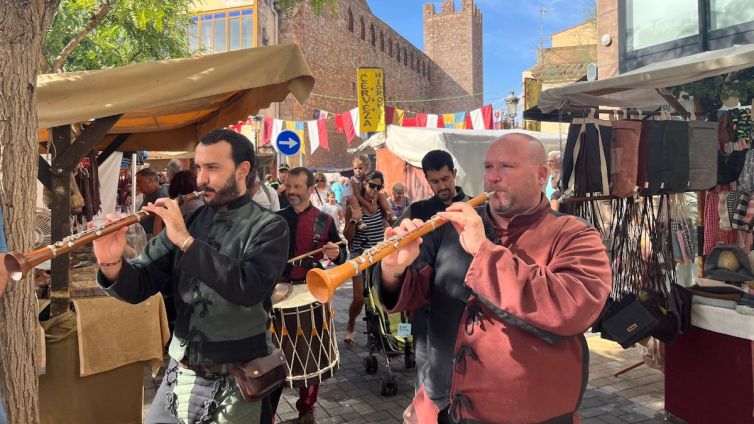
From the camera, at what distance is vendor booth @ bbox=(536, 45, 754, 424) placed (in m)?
3.75

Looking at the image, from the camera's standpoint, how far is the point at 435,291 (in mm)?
2256

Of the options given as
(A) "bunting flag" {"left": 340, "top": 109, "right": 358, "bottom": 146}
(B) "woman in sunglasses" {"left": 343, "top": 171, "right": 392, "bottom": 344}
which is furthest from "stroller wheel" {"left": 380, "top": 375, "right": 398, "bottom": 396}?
(A) "bunting flag" {"left": 340, "top": 109, "right": 358, "bottom": 146}

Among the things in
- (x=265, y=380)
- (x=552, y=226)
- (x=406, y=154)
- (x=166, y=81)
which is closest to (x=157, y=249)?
(x=265, y=380)

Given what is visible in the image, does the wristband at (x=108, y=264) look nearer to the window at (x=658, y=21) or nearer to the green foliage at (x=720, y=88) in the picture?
the green foliage at (x=720, y=88)

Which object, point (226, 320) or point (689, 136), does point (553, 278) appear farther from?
point (689, 136)

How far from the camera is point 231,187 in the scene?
7.72 feet

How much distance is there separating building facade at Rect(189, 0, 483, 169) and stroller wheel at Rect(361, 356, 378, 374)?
10.3 feet

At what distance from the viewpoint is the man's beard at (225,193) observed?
2.33 m

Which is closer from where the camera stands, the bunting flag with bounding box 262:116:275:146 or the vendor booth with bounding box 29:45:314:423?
the vendor booth with bounding box 29:45:314:423

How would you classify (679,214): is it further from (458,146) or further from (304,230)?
(458,146)

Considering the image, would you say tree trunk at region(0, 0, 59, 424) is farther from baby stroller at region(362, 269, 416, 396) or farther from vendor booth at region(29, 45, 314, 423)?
baby stroller at region(362, 269, 416, 396)

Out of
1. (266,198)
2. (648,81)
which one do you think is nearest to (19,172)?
(266,198)

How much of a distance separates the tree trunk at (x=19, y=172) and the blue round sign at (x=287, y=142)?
9613mm

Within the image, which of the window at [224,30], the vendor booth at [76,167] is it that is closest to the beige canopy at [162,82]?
the vendor booth at [76,167]
